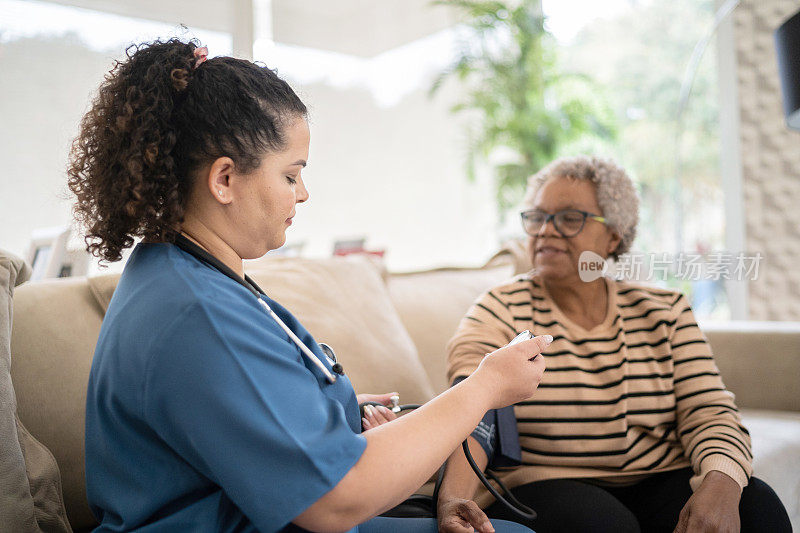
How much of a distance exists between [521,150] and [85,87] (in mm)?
2259

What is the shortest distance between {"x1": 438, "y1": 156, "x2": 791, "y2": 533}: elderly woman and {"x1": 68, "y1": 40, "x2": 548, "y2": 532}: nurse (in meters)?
0.45

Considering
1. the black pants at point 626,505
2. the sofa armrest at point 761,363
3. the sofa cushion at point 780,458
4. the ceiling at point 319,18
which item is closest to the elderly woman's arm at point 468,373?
the black pants at point 626,505

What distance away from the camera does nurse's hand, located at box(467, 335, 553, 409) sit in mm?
877

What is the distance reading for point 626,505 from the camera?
4.76ft

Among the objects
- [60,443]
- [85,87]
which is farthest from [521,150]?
[60,443]

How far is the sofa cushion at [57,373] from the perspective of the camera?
121 centimetres

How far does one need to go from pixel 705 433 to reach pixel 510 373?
75 centimetres

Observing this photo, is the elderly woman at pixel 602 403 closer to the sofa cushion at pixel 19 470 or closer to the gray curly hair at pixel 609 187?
the gray curly hair at pixel 609 187

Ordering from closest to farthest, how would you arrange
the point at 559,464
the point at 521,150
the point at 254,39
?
the point at 559,464
the point at 254,39
the point at 521,150

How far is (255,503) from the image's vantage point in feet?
2.29

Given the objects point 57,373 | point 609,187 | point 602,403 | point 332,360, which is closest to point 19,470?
point 57,373

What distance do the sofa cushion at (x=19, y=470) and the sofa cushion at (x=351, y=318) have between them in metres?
0.56

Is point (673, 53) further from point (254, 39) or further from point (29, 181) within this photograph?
Result: point (29, 181)

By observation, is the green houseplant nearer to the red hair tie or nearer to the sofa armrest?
the sofa armrest
